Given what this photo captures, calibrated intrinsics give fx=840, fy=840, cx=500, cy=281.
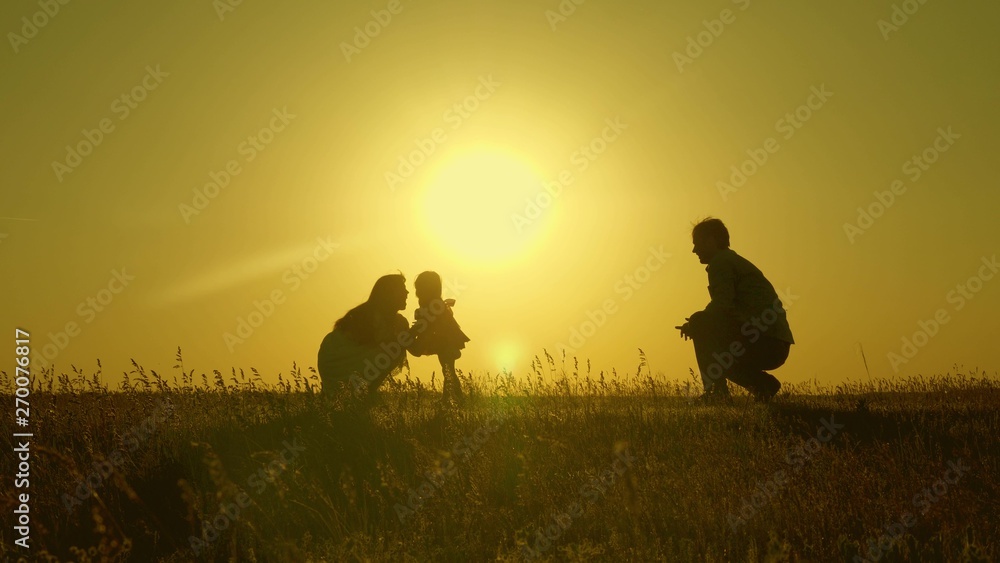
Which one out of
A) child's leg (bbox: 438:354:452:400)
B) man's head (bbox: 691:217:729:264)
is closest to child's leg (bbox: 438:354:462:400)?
child's leg (bbox: 438:354:452:400)

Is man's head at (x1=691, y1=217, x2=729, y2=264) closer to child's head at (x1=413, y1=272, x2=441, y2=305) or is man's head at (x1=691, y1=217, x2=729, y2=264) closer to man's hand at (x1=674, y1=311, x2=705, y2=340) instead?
man's hand at (x1=674, y1=311, x2=705, y2=340)

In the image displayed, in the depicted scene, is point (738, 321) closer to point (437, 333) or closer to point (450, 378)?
point (450, 378)

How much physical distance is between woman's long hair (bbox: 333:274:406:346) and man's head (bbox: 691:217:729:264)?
372 centimetres

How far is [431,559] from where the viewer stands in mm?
4738

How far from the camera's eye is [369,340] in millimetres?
10445

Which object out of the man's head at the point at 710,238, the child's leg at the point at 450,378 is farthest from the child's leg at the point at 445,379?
the man's head at the point at 710,238

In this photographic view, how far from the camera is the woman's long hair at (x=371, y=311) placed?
34.1 feet

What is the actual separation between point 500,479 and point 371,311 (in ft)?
15.3

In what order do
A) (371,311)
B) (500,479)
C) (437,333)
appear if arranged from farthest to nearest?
(437,333) < (371,311) < (500,479)

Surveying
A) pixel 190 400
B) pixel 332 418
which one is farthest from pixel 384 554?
pixel 190 400

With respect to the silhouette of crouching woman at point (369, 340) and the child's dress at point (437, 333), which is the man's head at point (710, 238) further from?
the silhouette of crouching woman at point (369, 340)

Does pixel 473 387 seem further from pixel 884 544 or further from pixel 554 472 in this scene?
pixel 884 544

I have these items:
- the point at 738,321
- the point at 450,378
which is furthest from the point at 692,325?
the point at 450,378

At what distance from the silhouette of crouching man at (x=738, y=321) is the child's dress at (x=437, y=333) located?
3.24 m
